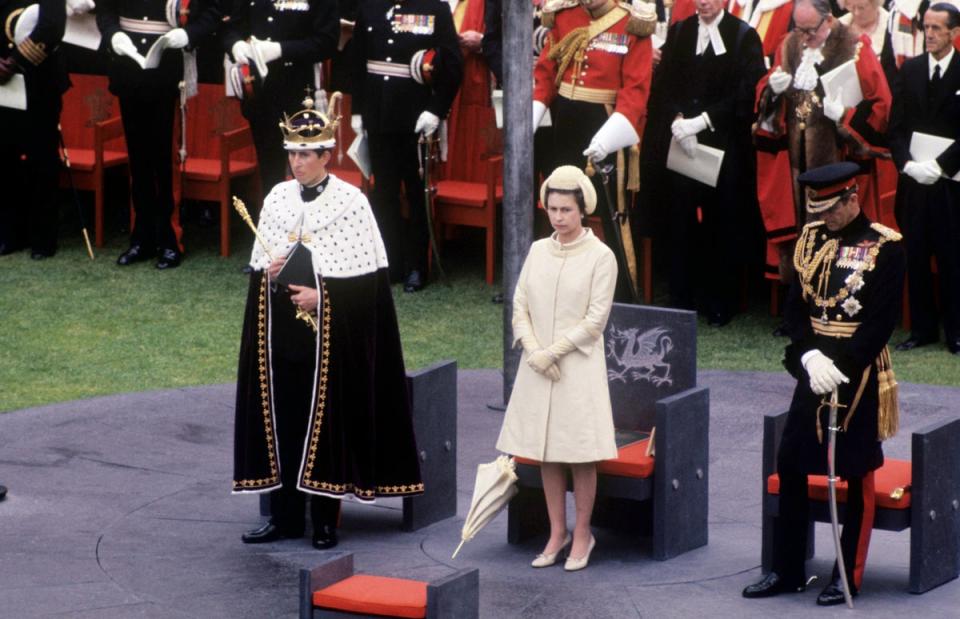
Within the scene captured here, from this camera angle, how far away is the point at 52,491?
8.46 meters

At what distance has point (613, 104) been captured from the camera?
36.8 feet

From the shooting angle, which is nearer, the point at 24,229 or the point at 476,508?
the point at 476,508

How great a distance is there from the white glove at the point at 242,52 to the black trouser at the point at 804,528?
247 inches

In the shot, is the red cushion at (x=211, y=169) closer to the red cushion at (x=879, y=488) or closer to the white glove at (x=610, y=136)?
the white glove at (x=610, y=136)

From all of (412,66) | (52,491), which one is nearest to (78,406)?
(52,491)

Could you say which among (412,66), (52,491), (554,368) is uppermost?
(412,66)

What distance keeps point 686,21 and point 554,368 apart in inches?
183

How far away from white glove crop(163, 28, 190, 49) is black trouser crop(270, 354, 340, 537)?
5069 mm

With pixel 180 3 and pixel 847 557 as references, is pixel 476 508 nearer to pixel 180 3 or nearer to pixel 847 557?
pixel 847 557

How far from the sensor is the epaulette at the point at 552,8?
1109 cm

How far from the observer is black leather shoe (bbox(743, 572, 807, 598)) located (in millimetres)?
7059

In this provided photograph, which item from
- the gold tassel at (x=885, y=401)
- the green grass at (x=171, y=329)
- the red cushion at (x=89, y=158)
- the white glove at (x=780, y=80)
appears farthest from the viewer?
the red cushion at (x=89, y=158)

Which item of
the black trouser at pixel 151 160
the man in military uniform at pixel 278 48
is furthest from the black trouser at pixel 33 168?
the man in military uniform at pixel 278 48

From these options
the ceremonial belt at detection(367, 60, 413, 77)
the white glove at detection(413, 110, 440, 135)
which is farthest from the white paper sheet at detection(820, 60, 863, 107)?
the ceremonial belt at detection(367, 60, 413, 77)
